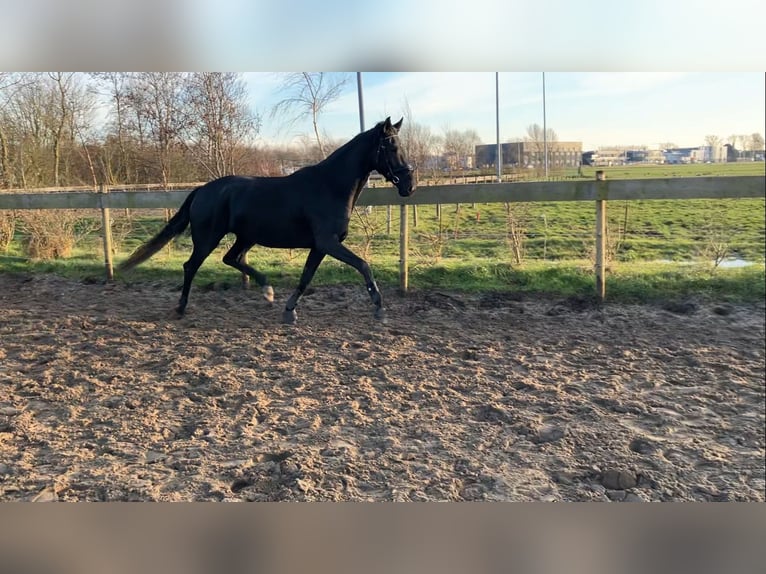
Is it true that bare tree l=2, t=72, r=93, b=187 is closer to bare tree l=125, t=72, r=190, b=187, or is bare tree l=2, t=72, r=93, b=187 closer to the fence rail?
bare tree l=125, t=72, r=190, b=187

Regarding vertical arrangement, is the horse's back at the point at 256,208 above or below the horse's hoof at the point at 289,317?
→ above

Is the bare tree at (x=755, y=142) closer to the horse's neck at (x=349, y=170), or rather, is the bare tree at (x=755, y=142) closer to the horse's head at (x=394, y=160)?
the horse's head at (x=394, y=160)

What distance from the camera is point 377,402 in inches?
95.6

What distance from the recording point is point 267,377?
9.09 feet

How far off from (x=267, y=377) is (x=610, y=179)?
10.3ft

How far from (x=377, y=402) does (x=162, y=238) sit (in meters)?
2.28

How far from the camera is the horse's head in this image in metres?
3.25

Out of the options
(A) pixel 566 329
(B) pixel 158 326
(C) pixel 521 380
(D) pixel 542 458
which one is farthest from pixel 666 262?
(B) pixel 158 326

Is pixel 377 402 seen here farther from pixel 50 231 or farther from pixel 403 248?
pixel 403 248

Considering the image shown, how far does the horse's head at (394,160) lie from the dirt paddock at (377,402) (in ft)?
3.39

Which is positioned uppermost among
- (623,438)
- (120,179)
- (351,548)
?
(120,179)

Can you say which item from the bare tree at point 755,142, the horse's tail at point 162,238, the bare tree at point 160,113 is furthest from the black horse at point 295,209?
the bare tree at point 755,142

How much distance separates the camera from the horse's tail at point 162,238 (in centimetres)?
373
